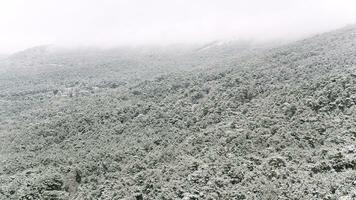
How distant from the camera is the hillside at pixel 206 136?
39.6m

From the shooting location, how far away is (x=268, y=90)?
212ft

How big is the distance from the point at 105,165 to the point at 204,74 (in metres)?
41.9

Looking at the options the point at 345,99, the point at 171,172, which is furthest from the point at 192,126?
the point at 345,99

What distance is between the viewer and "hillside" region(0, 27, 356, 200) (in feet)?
Result: 130

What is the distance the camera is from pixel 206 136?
2130 inches

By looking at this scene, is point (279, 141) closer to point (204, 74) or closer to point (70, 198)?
point (70, 198)

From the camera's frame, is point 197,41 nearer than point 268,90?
No

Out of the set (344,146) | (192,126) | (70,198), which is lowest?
(70,198)

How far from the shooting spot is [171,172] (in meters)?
45.9

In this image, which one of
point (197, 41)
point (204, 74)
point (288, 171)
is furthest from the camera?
point (197, 41)

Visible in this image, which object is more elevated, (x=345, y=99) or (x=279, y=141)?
(x=345, y=99)

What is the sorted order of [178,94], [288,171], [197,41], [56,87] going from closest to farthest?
[288,171]
[178,94]
[56,87]
[197,41]

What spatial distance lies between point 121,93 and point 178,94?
1872 centimetres

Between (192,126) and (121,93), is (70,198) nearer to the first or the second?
(192,126)
